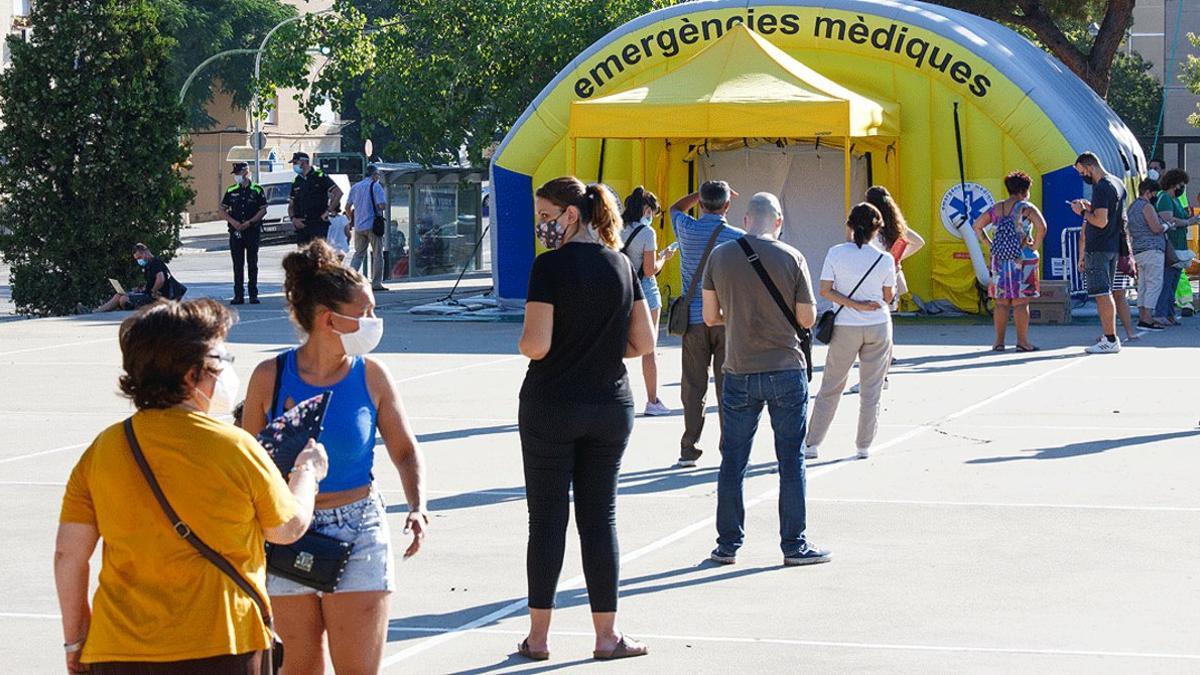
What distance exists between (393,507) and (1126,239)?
10413 mm

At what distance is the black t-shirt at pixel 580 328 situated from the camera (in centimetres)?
650

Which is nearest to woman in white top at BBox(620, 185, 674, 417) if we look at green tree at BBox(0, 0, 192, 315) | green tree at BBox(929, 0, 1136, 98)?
green tree at BBox(0, 0, 192, 315)

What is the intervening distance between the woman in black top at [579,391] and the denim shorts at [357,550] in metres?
1.55

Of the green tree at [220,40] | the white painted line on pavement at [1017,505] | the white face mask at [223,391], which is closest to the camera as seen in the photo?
the white face mask at [223,391]

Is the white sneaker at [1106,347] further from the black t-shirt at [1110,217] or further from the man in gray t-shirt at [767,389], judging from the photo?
the man in gray t-shirt at [767,389]

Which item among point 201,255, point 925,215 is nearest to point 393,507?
point 925,215

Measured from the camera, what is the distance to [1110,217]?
17.6 metres

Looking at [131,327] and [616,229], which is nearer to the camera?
[131,327]

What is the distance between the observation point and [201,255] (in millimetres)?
44406

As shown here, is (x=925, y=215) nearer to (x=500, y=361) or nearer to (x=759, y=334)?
(x=500, y=361)

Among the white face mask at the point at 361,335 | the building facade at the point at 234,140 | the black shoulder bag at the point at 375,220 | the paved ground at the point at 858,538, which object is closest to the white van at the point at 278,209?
the building facade at the point at 234,140

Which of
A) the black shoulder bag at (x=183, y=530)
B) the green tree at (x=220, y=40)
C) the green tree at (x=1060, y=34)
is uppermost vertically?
the green tree at (x=220, y=40)

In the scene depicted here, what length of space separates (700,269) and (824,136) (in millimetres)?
10567

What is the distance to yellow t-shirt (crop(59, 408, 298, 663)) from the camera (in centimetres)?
403
